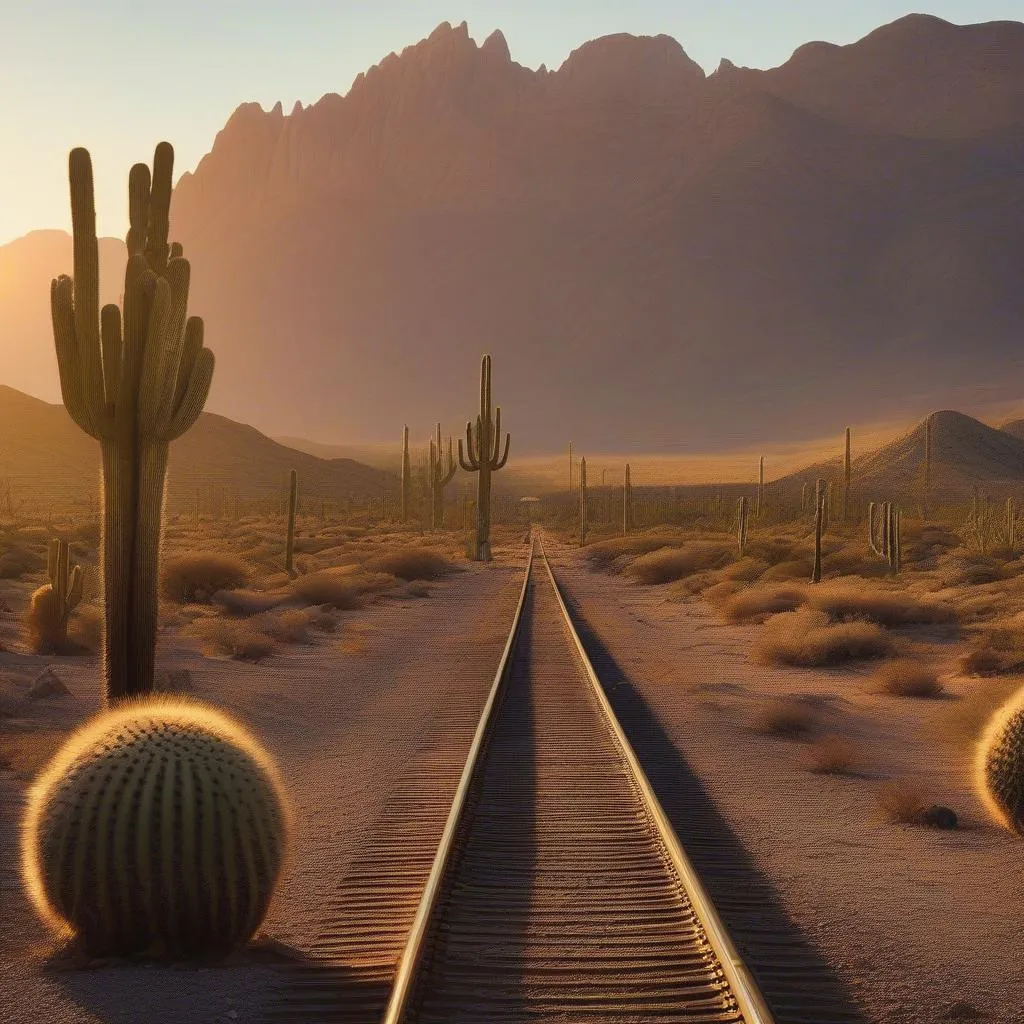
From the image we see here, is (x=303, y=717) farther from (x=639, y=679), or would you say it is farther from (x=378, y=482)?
(x=378, y=482)

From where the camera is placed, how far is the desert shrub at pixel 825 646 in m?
18.8

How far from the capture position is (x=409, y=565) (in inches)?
1499

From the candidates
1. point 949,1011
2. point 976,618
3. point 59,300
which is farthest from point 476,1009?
point 976,618

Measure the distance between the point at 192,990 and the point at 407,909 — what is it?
143 centimetres

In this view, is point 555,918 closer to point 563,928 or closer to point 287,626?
point 563,928

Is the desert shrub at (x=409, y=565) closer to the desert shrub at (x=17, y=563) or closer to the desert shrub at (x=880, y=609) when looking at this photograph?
the desert shrub at (x=17, y=563)

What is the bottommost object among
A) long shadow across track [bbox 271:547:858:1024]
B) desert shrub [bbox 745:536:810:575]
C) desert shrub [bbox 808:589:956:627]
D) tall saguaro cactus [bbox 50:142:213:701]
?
long shadow across track [bbox 271:547:858:1024]

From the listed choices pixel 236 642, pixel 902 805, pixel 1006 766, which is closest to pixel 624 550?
pixel 236 642

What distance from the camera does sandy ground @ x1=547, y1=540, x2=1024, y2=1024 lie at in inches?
246

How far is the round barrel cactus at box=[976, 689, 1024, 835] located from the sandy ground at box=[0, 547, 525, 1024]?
407 centimetres

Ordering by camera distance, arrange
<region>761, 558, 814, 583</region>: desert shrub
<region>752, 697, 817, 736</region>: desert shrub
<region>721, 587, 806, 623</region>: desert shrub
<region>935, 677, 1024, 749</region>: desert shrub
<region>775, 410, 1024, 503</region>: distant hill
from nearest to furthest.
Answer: <region>935, 677, 1024, 749</region>: desert shrub
<region>752, 697, 817, 736</region>: desert shrub
<region>721, 587, 806, 623</region>: desert shrub
<region>761, 558, 814, 583</region>: desert shrub
<region>775, 410, 1024, 503</region>: distant hill

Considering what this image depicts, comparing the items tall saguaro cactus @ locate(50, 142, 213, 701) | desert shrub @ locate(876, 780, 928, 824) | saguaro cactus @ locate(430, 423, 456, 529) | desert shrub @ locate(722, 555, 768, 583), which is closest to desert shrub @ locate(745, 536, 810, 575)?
desert shrub @ locate(722, 555, 768, 583)

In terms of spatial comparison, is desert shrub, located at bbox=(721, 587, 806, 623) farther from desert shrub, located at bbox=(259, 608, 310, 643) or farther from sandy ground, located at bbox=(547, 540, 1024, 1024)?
desert shrub, located at bbox=(259, 608, 310, 643)

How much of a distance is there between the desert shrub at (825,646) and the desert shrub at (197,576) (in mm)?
13042
